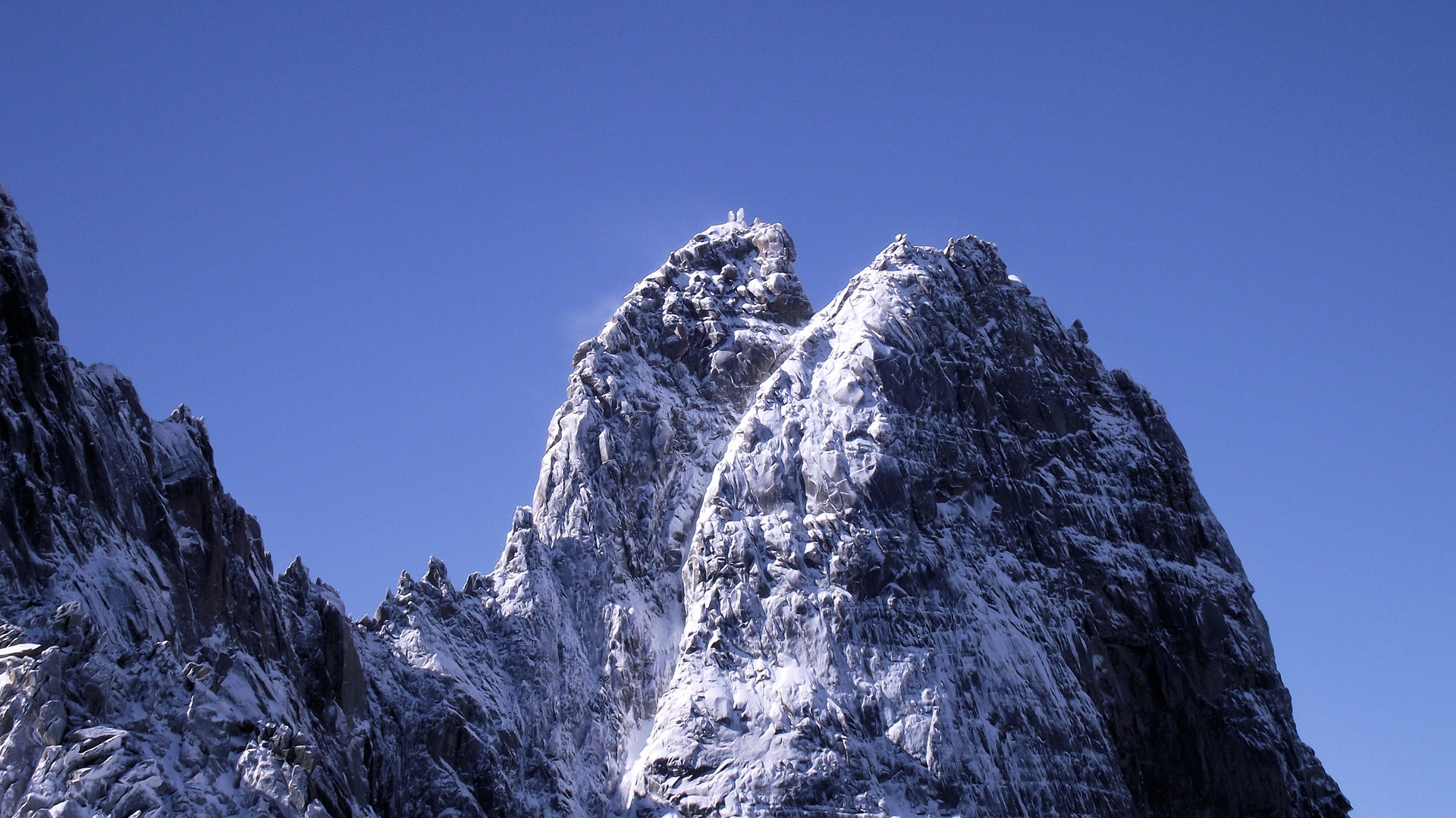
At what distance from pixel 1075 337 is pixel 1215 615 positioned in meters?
31.0

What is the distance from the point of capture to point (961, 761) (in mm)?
119812

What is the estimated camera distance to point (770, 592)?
414ft

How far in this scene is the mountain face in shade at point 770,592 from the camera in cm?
9562

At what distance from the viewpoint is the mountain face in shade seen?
95.6 meters

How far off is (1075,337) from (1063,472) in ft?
61.1

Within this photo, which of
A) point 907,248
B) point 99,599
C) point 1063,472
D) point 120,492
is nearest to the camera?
point 99,599

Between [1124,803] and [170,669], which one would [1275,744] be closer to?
[1124,803]

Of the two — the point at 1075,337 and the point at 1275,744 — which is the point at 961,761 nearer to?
the point at 1275,744

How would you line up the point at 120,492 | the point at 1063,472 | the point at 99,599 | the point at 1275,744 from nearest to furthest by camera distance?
the point at 99,599 → the point at 120,492 → the point at 1275,744 → the point at 1063,472

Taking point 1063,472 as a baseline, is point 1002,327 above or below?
above

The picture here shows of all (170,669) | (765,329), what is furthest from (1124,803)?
(170,669)

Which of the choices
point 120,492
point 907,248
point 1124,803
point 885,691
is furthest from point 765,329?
point 120,492

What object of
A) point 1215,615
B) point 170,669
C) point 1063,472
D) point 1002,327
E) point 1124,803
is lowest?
point 170,669

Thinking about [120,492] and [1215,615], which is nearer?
[120,492]
